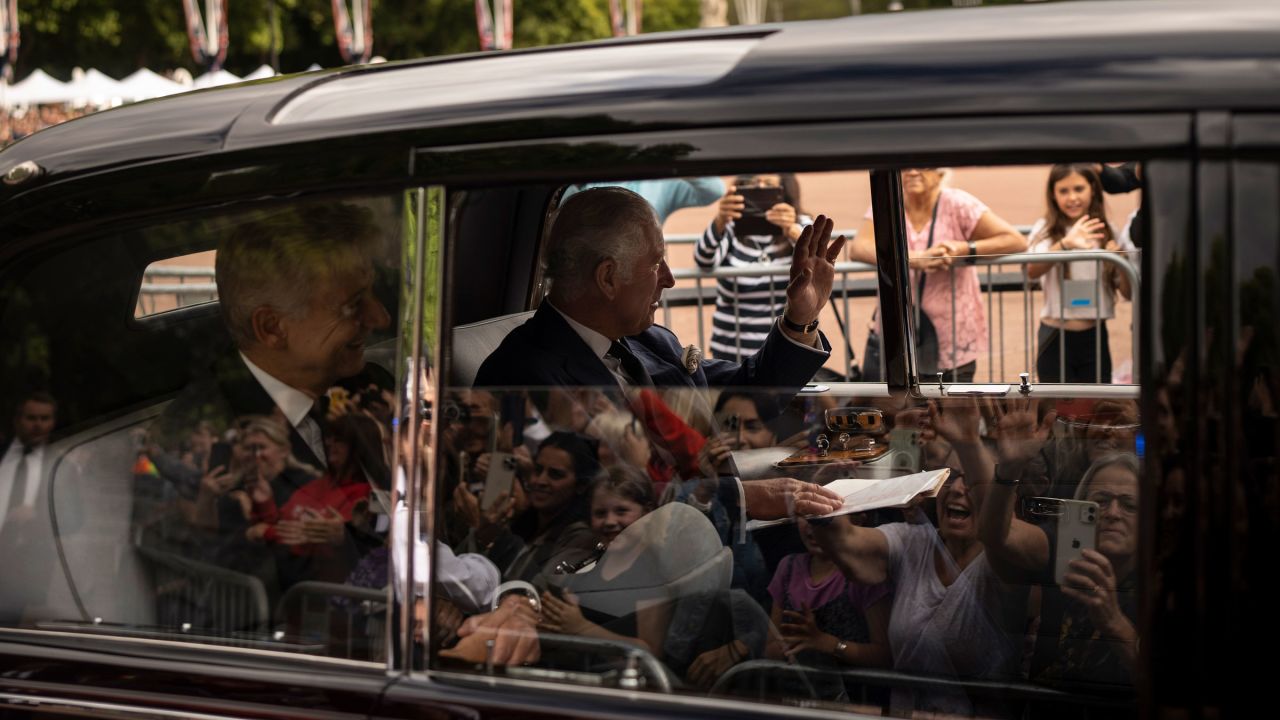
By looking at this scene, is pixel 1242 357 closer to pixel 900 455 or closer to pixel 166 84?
pixel 900 455

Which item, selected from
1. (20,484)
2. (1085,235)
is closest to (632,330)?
(20,484)

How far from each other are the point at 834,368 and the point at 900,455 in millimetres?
3833

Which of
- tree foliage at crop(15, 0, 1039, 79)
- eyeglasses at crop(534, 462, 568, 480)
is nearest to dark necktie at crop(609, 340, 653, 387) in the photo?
eyeglasses at crop(534, 462, 568, 480)

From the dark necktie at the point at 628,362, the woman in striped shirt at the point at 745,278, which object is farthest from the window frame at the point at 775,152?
the woman in striped shirt at the point at 745,278

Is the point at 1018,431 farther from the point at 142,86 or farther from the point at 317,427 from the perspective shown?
the point at 142,86

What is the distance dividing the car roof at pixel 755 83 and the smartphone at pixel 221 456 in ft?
1.29

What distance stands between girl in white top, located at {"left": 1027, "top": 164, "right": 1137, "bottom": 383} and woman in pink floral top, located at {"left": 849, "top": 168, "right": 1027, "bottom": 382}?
19 centimetres

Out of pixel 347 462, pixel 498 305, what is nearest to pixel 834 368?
pixel 498 305

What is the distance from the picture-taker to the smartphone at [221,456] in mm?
1821

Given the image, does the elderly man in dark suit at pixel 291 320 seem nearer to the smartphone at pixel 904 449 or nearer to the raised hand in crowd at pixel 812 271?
the smartphone at pixel 904 449

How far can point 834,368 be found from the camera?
6.44 m

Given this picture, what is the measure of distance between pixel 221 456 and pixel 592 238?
1189 millimetres

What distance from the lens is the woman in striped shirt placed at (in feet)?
19.6

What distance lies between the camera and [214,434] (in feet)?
6.00
